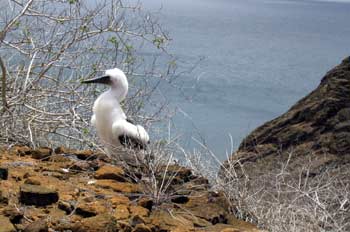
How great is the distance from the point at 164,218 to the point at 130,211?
214 mm

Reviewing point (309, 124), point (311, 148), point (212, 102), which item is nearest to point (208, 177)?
point (311, 148)

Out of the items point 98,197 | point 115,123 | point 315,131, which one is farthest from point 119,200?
point 315,131

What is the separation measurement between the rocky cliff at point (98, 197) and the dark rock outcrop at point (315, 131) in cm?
362

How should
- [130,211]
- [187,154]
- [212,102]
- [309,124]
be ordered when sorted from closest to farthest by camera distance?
[130,211], [187,154], [309,124], [212,102]

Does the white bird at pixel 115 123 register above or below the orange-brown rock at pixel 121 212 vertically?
above

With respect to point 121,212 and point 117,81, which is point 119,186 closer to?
point 121,212

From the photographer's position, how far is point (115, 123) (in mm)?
5391

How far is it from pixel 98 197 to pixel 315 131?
21.2 feet

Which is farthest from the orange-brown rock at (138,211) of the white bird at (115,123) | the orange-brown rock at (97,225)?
the white bird at (115,123)

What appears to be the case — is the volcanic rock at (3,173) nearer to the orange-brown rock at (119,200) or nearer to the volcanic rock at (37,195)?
the volcanic rock at (37,195)

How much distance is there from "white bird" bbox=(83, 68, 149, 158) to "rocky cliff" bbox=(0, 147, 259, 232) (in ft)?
0.67

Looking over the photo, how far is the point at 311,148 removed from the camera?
30.9 feet

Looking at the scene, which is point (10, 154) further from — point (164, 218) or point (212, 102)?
point (212, 102)

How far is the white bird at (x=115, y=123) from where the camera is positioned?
17.4 ft
